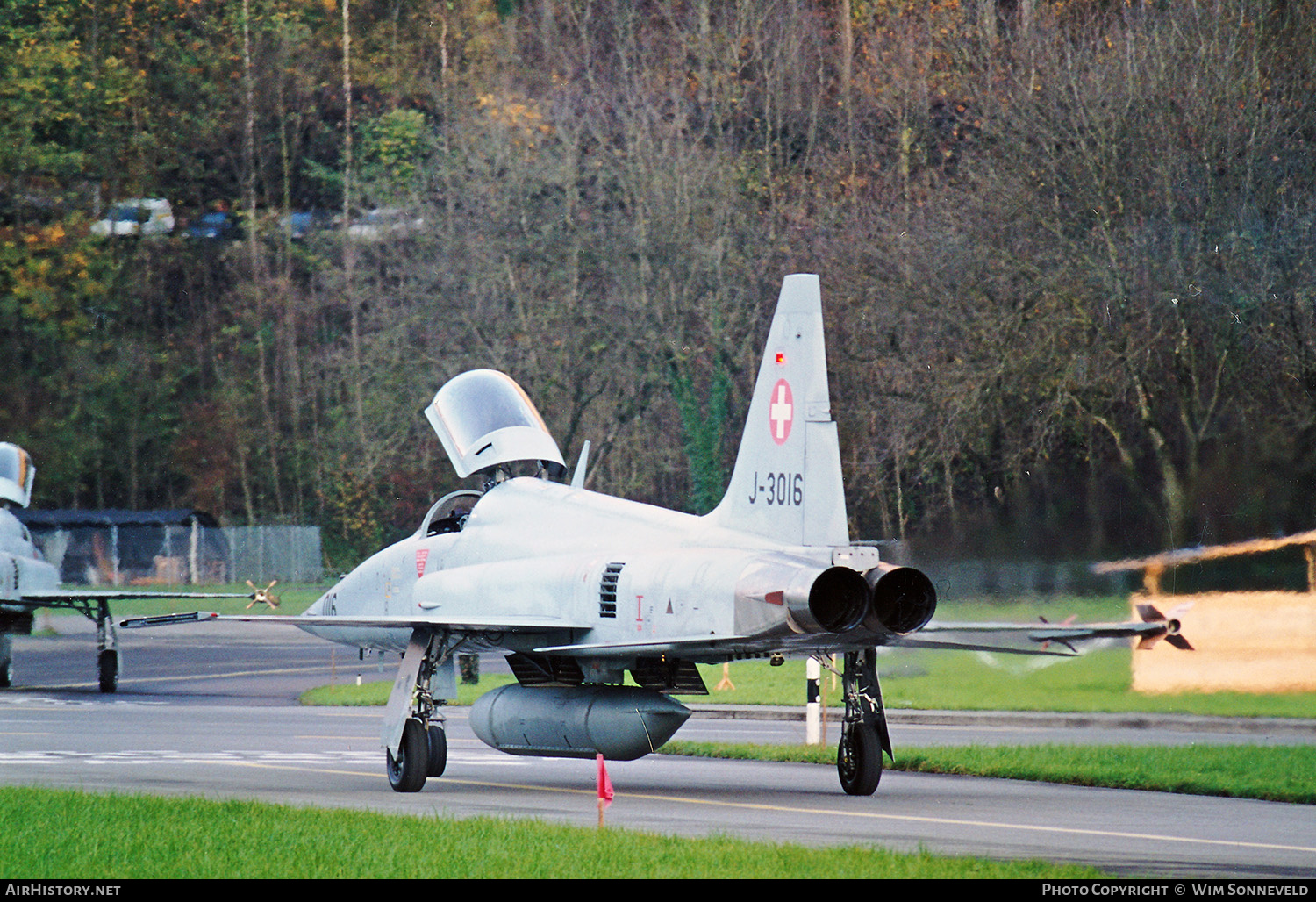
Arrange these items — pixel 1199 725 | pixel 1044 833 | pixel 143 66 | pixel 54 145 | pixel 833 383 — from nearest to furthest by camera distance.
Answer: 1. pixel 1044 833
2. pixel 1199 725
3. pixel 833 383
4. pixel 54 145
5. pixel 143 66

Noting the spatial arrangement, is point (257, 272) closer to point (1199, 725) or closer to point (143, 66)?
point (143, 66)

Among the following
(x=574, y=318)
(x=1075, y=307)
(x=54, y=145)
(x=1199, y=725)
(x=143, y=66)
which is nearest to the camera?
(x=1199, y=725)

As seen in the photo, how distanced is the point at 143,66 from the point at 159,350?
33.8ft

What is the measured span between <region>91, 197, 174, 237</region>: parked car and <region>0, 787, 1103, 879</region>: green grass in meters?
54.1

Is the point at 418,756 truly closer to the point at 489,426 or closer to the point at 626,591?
the point at 626,591

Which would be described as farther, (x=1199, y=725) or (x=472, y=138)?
(x=472, y=138)

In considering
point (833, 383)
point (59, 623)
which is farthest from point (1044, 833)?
point (59, 623)

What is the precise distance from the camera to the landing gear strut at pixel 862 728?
1531 centimetres

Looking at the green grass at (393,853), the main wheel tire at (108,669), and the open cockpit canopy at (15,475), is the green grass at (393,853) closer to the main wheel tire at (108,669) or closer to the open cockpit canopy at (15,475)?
the main wheel tire at (108,669)

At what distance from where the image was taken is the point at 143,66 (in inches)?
2601

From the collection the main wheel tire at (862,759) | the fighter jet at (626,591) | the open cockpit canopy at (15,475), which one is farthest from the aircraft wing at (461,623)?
the open cockpit canopy at (15,475)

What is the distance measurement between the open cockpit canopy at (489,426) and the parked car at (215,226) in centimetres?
4983

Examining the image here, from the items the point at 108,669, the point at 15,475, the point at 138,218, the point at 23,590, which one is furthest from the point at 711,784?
the point at 138,218

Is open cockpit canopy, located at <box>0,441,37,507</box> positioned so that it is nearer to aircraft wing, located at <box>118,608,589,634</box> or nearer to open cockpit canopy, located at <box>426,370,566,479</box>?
open cockpit canopy, located at <box>426,370,566,479</box>
